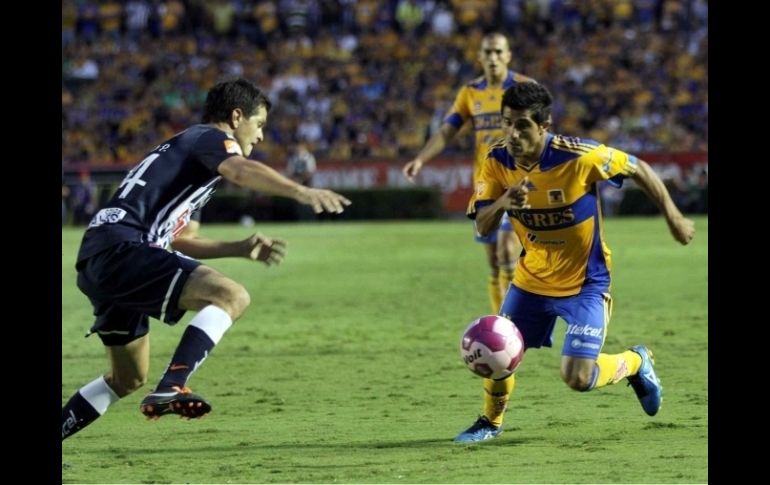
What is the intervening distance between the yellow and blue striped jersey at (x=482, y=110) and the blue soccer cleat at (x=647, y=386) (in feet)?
16.3

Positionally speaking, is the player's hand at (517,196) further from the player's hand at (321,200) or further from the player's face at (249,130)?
the player's face at (249,130)

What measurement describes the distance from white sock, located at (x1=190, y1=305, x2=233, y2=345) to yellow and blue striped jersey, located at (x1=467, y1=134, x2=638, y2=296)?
1.98 metres

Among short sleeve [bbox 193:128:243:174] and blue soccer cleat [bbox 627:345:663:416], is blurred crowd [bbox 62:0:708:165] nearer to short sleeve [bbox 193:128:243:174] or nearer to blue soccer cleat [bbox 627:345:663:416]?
blue soccer cleat [bbox 627:345:663:416]

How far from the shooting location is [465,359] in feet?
27.6

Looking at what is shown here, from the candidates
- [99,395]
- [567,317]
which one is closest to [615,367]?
[567,317]

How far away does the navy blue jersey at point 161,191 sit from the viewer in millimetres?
7559

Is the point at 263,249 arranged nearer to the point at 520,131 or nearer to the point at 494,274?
the point at 520,131

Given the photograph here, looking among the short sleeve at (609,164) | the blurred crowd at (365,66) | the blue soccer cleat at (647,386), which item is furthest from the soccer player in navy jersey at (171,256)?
the blurred crowd at (365,66)

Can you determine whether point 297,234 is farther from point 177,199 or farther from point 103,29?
point 177,199

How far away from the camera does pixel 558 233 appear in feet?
28.7

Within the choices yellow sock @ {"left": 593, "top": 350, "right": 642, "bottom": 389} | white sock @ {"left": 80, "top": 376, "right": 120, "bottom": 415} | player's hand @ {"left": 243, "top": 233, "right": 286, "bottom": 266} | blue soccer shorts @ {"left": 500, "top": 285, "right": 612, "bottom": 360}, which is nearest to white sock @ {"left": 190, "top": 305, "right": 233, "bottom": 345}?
player's hand @ {"left": 243, "top": 233, "right": 286, "bottom": 266}

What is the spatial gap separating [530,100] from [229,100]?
73.8 inches

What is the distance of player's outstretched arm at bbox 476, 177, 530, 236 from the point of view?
7812mm

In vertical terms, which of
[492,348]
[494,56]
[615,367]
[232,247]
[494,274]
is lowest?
[494,274]
